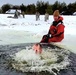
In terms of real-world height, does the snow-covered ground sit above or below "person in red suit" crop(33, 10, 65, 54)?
below

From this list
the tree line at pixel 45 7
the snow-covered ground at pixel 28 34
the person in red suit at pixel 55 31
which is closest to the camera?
the person in red suit at pixel 55 31

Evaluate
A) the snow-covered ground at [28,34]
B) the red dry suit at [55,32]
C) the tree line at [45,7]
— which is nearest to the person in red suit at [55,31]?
the red dry suit at [55,32]

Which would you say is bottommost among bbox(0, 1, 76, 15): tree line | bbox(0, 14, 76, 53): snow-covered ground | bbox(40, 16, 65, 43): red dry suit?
bbox(0, 1, 76, 15): tree line

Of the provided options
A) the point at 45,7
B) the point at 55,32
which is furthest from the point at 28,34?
the point at 45,7

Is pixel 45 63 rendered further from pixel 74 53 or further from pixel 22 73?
pixel 74 53

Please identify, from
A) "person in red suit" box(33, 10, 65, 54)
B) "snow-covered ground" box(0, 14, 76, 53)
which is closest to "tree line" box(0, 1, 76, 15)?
"snow-covered ground" box(0, 14, 76, 53)

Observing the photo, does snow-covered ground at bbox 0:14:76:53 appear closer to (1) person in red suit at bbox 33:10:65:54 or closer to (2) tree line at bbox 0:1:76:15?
(1) person in red suit at bbox 33:10:65:54

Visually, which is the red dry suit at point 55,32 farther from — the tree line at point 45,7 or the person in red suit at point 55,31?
the tree line at point 45,7

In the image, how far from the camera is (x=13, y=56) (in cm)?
983

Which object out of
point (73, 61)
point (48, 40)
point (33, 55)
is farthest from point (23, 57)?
point (48, 40)

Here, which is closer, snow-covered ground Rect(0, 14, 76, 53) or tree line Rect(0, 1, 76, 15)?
snow-covered ground Rect(0, 14, 76, 53)

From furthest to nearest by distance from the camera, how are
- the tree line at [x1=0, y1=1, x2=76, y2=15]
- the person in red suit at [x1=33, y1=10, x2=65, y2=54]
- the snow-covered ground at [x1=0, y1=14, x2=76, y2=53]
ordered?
1. the tree line at [x1=0, y1=1, x2=76, y2=15]
2. the snow-covered ground at [x1=0, y1=14, x2=76, y2=53]
3. the person in red suit at [x1=33, y1=10, x2=65, y2=54]

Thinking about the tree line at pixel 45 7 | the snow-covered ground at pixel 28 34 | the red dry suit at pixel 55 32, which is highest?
the red dry suit at pixel 55 32

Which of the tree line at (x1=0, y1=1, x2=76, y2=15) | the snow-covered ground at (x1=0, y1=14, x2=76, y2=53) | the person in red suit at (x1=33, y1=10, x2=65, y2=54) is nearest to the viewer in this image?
the person in red suit at (x1=33, y1=10, x2=65, y2=54)
